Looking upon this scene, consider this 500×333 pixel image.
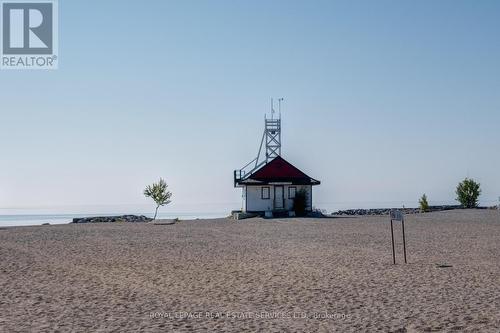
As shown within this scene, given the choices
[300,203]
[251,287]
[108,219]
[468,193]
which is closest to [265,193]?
[300,203]

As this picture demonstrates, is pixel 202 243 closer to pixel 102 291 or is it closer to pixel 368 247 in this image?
pixel 368 247

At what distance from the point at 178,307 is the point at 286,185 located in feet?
115

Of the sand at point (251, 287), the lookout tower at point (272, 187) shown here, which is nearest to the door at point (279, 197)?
the lookout tower at point (272, 187)

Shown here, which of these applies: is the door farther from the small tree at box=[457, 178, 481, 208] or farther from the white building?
the small tree at box=[457, 178, 481, 208]

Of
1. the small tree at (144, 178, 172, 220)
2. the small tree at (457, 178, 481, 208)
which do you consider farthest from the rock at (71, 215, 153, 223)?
the small tree at (457, 178, 481, 208)

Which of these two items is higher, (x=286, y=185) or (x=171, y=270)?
(x=286, y=185)

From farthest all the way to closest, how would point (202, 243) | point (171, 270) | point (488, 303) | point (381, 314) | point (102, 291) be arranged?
point (202, 243) < point (171, 270) < point (102, 291) < point (488, 303) < point (381, 314)

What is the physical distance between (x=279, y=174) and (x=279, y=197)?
76.4 inches

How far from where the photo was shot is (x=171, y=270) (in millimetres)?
15414

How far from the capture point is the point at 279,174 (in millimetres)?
46062

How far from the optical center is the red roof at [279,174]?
45000 mm

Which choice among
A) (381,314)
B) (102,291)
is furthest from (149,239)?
(381,314)

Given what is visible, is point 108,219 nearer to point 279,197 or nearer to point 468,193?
point 279,197

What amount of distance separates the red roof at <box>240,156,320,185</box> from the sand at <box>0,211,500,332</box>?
2248cm
